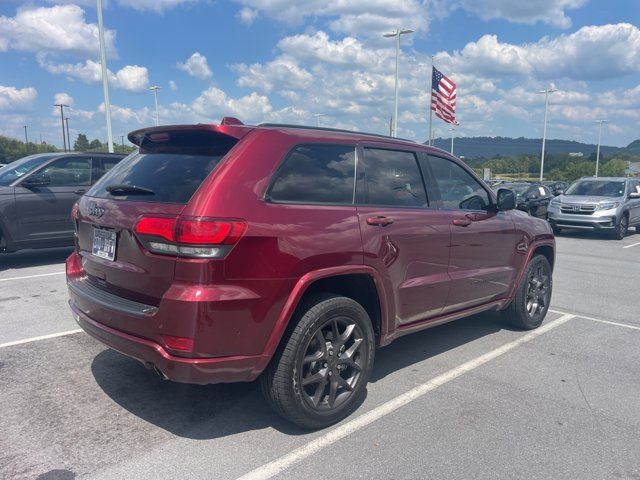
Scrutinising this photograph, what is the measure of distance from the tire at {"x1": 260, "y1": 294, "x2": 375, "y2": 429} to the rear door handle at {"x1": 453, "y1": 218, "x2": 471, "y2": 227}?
1347 mm

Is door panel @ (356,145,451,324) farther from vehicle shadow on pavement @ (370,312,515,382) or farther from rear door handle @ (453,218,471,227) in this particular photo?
vehicle shadow on pavement @ (370,312,515,382)

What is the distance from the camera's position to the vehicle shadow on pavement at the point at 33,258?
871cm

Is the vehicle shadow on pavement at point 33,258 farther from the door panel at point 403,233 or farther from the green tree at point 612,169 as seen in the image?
the green tree at point 612,169

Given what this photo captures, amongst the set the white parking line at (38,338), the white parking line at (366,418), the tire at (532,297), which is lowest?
the white parking line at (366,418)

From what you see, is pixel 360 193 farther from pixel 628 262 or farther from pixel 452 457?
pixel 628 262

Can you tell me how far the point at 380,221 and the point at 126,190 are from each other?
1.69 metres

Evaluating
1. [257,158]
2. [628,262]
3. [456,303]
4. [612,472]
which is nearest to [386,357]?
[456,303]

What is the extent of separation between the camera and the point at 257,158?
10.1 feet

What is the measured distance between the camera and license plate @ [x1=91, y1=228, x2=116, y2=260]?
3180mm

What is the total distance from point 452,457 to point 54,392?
9.14 feet

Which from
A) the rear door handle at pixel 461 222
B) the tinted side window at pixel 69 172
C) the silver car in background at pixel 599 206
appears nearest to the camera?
the rear door handle at pixel 461 222

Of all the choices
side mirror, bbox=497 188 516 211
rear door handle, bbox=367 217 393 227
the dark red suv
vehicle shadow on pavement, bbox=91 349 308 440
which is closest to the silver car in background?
side mirror, bbox=497 188 516 211

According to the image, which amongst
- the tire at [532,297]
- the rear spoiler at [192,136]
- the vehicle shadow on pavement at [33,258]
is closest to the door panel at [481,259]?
the tire at [532,297]

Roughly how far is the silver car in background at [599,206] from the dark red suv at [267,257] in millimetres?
12215
